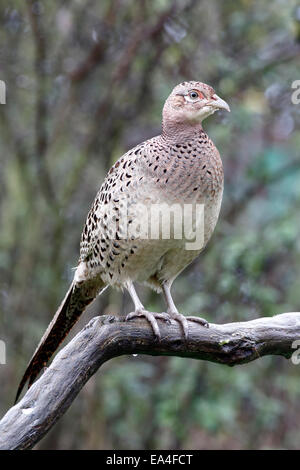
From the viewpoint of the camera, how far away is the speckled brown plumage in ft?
11.0

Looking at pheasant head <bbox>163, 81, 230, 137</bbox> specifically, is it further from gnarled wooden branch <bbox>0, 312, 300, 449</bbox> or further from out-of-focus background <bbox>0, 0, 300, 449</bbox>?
out-of-focus background <bbox>0, 0, 300, 449</bbox>

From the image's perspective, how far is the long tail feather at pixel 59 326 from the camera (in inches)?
145

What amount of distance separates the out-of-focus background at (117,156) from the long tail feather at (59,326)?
6.84 ft

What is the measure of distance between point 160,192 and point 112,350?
855 mm

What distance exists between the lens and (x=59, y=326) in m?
3.86

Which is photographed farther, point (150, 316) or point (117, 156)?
point (117, 156)

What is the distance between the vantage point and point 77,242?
6836 millimetres

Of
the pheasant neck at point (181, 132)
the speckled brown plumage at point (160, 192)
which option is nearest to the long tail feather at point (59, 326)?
the speckled brown plumage at point (160, 192)

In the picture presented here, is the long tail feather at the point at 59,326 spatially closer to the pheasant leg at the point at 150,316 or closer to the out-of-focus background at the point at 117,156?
the pheasant leg at the point at 150,316

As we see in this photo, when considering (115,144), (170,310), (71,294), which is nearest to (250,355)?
(170,310)


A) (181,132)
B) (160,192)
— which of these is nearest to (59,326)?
(160,192)

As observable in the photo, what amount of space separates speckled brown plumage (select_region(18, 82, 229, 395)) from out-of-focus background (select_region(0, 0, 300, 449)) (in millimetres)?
2174

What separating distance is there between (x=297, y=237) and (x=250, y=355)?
2.80 meters

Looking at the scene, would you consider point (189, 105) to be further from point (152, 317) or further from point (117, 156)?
point (117, 156)
